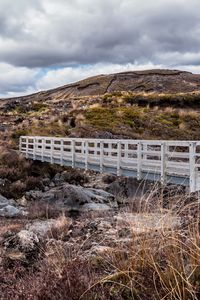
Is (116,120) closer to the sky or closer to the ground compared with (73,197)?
closer to the sky

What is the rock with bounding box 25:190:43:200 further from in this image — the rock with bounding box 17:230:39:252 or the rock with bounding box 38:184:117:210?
the rock with bounding box 17:230:39:252

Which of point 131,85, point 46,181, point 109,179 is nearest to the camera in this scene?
point 109,179

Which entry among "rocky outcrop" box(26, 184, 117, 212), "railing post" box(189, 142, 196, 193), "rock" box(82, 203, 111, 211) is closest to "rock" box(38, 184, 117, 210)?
"rocky outcrop" box(26, 184, 117, 212)

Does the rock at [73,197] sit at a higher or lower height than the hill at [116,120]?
lower

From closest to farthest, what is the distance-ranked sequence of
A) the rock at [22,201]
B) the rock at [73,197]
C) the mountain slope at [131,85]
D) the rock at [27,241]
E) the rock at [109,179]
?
the rock at [27,241]
the rock at [73,197]
the rock at [22,201]
the rock at [109,179]
the mountain slope at [131,85]

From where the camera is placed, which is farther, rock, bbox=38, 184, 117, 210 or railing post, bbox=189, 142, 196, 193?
rock, bbox=38, 184, 117, 210

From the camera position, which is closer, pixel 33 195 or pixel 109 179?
pixel 33 195

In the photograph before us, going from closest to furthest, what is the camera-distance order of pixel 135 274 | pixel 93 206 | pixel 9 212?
pixel 135 274, pixel 9 212, pixel 93 206

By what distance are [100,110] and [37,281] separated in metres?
32.5

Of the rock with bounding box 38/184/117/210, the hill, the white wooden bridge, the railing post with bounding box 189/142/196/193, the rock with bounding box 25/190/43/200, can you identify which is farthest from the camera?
the hill

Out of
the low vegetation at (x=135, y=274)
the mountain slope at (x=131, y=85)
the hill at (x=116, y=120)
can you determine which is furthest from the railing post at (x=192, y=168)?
the mountain slope at (x=131, y=85)

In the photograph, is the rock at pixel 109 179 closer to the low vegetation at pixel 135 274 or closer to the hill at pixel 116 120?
the hill at pixel 116 120

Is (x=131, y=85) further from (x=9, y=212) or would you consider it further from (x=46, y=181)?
(x=9, y=212)

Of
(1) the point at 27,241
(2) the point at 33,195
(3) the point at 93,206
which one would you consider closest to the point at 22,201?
(2) the point at 33,195
